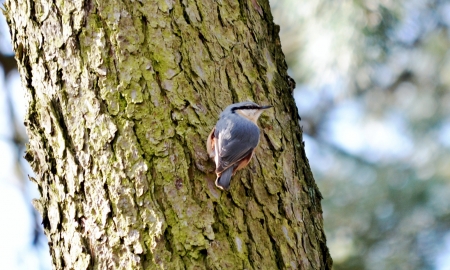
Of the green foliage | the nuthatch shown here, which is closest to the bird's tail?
the nuthatch

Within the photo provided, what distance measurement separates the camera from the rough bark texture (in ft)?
5.61

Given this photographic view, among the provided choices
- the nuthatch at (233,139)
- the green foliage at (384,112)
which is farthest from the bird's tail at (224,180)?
the green foliage at (384,112)

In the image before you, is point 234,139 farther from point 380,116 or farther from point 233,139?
point 380,116

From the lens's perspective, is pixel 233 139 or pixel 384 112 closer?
pixel 233 139

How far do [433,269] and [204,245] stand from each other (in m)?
2.59

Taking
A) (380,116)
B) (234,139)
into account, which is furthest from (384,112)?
(234,139)

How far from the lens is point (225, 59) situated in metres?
2.03

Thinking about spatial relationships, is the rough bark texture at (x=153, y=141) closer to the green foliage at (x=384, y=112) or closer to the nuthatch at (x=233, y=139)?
the nuthatch at (x=233, y=139)

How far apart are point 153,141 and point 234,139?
47 cm

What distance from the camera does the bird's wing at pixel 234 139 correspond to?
6.46ft

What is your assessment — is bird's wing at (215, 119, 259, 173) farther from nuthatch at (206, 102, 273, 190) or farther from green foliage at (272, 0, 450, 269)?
green foliage at (272, 0, 450, 269)

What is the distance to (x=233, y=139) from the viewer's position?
7.16 ft

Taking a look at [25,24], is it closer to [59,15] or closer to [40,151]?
[59,15]

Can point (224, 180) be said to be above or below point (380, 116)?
below
